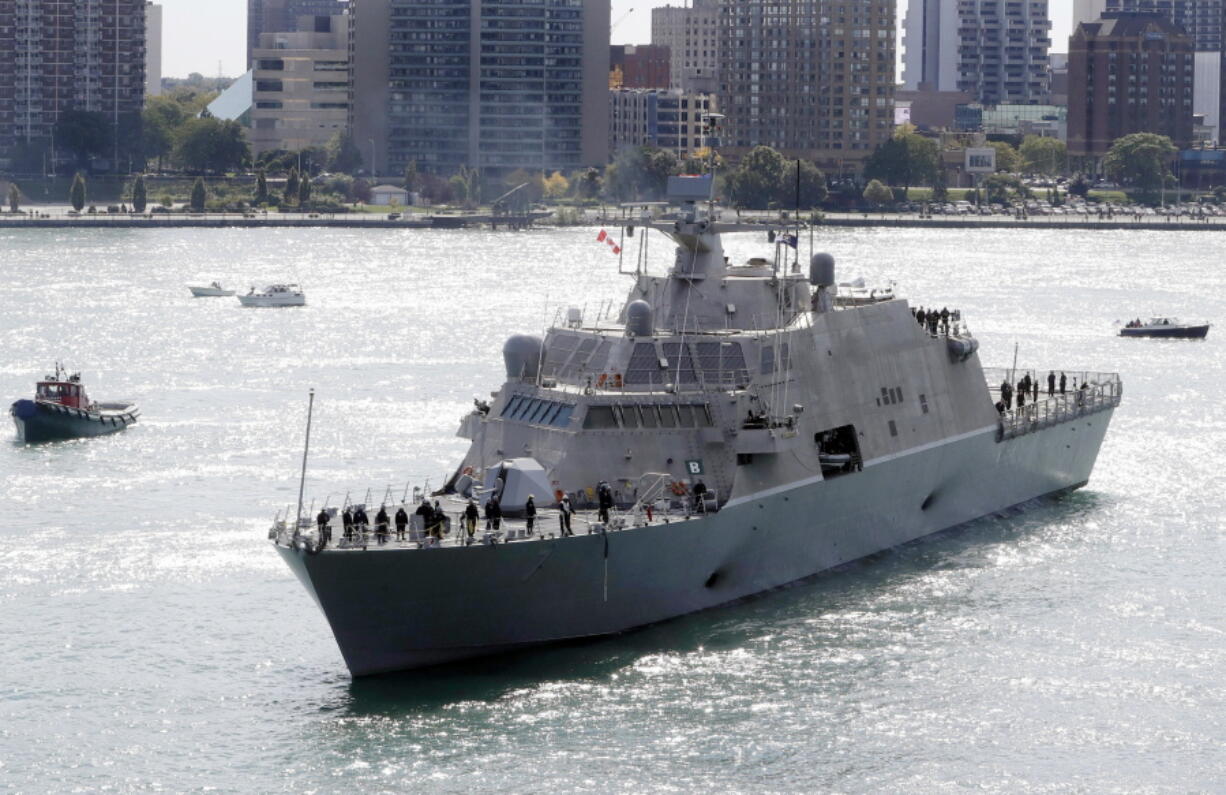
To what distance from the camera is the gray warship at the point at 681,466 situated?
1526 inches

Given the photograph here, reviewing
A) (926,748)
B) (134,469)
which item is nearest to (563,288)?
(134,469)

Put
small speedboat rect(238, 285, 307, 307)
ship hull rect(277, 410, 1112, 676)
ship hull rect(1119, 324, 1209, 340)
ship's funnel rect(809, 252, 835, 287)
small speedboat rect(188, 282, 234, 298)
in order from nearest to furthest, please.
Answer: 1. ship hull rect(277, 410, 1112, 676)
2. ship's funnel rect(809, 252, 835, 287)
3. ship hull rect(1119, 324, 1209, 340)
4. small speedboat rect(238, 285, 307, 307)
5. small speedboat rect(188, 282, 234, 298)

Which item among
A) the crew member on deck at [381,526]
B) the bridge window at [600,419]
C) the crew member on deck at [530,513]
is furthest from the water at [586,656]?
the bridge window at [600,419]

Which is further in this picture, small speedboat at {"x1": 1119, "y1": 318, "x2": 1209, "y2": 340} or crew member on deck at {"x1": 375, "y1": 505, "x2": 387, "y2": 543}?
small speedboat at {"x1": 1119, "y1": 318, "x2": 1209, "y2": 340}

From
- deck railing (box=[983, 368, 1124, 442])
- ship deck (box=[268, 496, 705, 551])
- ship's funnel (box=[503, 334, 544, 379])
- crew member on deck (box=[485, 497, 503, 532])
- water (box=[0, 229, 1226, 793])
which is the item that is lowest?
water (box=[0, 229, 1226, 793])

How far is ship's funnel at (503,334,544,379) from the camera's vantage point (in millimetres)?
45375

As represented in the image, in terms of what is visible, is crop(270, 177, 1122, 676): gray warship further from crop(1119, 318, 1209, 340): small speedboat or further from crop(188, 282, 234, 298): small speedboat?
crop(188, 282, 234, 298): small speedboat

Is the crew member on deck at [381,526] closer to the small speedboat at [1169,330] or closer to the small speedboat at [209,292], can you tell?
the small speedboat at [1169,330]

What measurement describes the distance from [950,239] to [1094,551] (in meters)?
151

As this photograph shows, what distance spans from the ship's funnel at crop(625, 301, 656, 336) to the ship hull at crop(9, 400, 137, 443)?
31027 millimetres

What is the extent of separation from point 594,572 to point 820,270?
40.1 feet

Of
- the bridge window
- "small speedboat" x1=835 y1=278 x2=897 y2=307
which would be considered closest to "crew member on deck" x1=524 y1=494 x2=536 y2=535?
the bridge window

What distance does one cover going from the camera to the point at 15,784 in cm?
3447

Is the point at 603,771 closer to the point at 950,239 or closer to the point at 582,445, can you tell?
the point at 582,445
